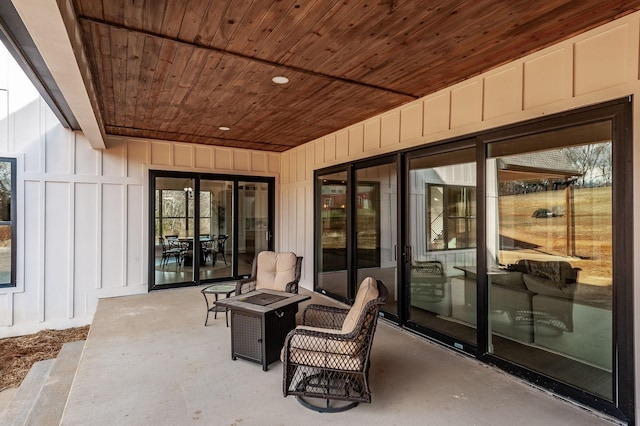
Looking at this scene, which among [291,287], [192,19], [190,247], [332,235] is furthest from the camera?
[190,247]

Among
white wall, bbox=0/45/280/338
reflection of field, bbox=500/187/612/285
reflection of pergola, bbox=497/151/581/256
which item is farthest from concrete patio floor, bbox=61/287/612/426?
white wall, bbox=0/45/280/338

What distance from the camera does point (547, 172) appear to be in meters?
3.06

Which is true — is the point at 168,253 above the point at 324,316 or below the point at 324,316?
above

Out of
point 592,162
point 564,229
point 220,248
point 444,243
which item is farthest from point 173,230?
point 592,162

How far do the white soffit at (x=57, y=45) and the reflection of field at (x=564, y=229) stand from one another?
12.9 ft

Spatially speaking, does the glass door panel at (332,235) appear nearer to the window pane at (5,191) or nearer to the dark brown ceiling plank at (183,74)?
the dark brown ceiling plank at (183,74)

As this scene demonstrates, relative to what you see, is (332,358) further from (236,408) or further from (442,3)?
(442,3)

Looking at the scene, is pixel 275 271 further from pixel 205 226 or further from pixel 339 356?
pixel 205 226

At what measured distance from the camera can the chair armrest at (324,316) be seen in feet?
10.8

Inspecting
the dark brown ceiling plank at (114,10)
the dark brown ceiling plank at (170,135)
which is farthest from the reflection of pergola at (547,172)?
the dark brown ceiling plank at (170,135)

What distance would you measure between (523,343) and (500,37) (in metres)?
2.82

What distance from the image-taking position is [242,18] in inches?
100.0

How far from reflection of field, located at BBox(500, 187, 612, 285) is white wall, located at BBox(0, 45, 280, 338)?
6.13 meters

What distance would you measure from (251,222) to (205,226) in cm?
106
